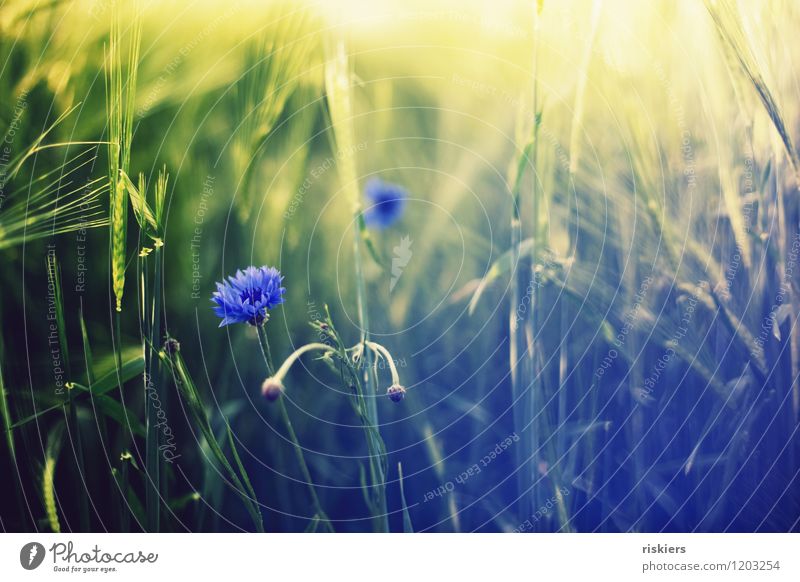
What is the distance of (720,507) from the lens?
0.62m

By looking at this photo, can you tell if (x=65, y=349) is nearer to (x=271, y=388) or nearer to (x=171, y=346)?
(x=171, y=346)

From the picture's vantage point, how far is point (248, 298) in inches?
22.0

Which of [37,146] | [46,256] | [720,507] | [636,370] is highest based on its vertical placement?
[37,146]

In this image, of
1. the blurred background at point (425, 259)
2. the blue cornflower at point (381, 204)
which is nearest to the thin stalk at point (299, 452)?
the blurred background at point (425, 259)

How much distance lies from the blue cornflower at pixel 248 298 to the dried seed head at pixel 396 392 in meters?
0.13

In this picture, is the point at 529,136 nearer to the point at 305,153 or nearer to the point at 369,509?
the point at 305,153

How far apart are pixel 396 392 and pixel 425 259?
137 mm

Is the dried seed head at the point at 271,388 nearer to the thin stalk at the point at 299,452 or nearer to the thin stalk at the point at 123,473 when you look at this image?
the thin stalk at the point at 299,452

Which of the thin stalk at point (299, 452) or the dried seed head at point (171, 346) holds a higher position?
the dried seed head at point (171, 346)

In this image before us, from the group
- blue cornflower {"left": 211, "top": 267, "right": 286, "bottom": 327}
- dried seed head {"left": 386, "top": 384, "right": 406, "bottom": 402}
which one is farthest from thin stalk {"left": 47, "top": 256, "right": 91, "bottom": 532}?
dried seed head {"left": 386, "top": 384, "right": 406, "bottom": 402}

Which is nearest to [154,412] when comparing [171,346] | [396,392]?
[171,346]

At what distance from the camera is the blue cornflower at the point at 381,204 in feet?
1.94

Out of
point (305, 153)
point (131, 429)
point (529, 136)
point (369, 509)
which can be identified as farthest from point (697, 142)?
point (131, 429)

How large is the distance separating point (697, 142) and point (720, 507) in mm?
376
